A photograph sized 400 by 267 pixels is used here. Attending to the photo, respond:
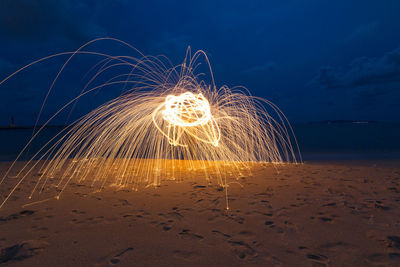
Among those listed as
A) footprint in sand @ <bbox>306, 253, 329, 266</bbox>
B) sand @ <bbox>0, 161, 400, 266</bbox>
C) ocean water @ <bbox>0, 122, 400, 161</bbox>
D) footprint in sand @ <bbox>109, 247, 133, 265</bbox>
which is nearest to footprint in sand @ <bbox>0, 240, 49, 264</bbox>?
sand @ <bbox>0, 161, 400, 266</bbox>

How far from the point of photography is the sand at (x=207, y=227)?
2.12m

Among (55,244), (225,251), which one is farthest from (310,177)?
(55,244)

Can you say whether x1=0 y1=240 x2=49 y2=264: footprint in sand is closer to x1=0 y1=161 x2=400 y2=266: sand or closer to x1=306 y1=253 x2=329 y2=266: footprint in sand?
x1=0 y1=161 x2=400 y2=266: sand

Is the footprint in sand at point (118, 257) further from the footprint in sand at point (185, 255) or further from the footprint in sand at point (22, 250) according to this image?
the footprint in sand at point (22, 250)

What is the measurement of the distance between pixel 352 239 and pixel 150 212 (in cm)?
268

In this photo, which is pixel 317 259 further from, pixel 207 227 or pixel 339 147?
pixel 339 147

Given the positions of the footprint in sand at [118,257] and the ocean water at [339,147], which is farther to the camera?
the ocean water at [339,147]

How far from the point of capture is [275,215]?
122 inches

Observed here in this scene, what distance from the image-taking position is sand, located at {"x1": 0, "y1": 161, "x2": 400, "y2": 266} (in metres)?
2.12

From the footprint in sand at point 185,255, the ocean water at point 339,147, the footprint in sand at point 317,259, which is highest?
the ocean water at point 339,147

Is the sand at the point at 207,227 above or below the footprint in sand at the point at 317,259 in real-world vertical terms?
above

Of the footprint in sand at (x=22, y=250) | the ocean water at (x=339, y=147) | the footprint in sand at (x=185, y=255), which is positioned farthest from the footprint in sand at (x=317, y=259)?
the ocean water at (x=339, y=147)

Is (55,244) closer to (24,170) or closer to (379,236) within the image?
(379,236)

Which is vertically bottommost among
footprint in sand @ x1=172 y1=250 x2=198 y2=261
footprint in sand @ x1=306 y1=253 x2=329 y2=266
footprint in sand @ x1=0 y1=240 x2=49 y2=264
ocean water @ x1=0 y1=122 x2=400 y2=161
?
footprint in sand @ x1=306 y1=253 x2=329 y2=266
